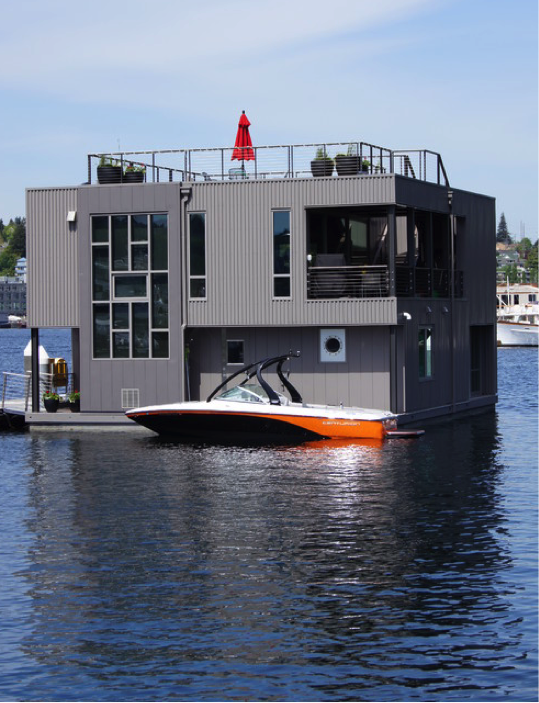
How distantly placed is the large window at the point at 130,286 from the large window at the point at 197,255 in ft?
2.80

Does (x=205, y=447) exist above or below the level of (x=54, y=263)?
below

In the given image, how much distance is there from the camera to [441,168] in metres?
42.3

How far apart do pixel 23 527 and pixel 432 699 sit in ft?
38.9

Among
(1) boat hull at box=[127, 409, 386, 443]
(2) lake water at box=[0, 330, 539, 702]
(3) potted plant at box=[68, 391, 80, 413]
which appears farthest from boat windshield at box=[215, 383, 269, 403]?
(3) potted plant at box=[68, 391, 80, 413]

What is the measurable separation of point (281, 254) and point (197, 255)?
2923 mm

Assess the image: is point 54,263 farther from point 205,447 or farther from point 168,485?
point 168,485

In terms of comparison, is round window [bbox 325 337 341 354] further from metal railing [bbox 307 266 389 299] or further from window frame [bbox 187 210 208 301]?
window frame [bbox 187 210 208 301]

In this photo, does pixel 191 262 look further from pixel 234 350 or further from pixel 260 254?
pixel 234 350

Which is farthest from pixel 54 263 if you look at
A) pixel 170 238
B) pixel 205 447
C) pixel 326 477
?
pixel 326 477

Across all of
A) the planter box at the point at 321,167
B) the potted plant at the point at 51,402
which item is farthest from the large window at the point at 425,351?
the potted plant at the point at 51,402

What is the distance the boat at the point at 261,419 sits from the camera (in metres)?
34.5

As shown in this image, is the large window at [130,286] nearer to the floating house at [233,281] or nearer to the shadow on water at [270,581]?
the floating house at [233,281]

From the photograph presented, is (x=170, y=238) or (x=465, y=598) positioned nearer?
(x=465, y=598)

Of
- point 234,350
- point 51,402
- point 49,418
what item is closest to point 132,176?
point 234,350
